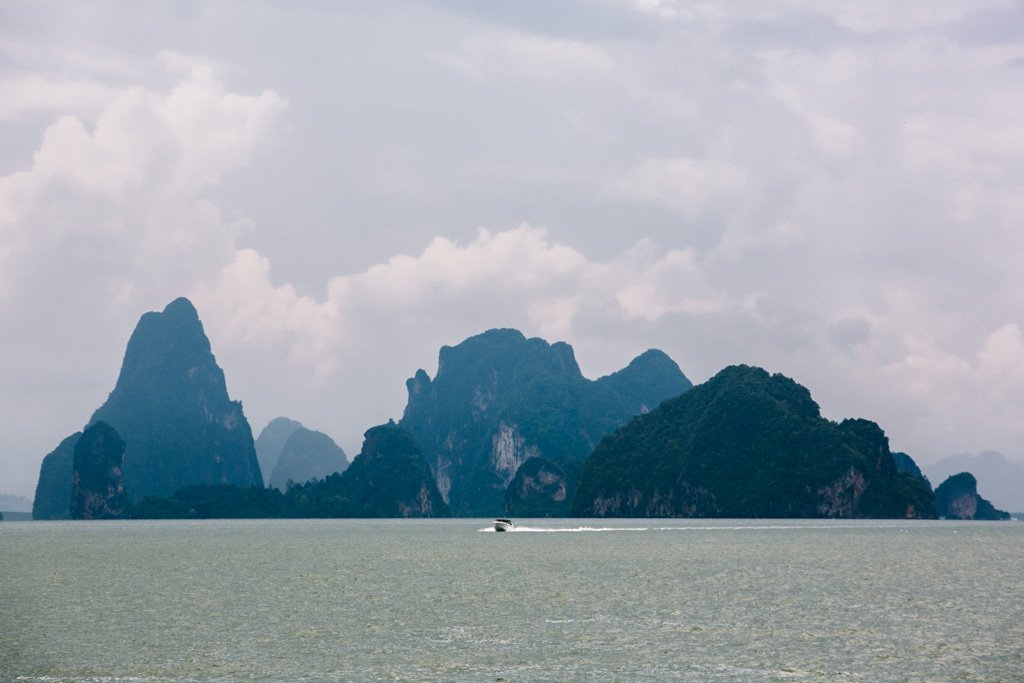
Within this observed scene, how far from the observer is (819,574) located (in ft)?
283

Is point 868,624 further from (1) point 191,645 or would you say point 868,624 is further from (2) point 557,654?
(1) point 191,645

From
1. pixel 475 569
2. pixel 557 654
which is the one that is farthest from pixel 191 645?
pixel 475 569

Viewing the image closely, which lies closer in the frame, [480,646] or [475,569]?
[480,646]

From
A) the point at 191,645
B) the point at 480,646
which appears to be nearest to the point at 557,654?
the point at 480,646

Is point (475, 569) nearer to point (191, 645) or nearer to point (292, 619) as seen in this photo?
point (292, 619)

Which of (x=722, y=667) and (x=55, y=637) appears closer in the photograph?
(x=722, y=667)

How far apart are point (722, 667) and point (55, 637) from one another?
95.4ft

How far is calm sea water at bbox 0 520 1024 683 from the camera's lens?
39.2 meters

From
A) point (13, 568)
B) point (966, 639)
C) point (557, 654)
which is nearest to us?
point (557, 654)

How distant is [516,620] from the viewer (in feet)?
177

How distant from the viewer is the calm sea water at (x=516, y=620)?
1545 inches

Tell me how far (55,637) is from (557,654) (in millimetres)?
22604

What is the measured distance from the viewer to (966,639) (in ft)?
155

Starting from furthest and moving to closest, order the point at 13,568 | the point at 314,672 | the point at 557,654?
the point at 13,568, the point at 557,654, the point at 314,672
